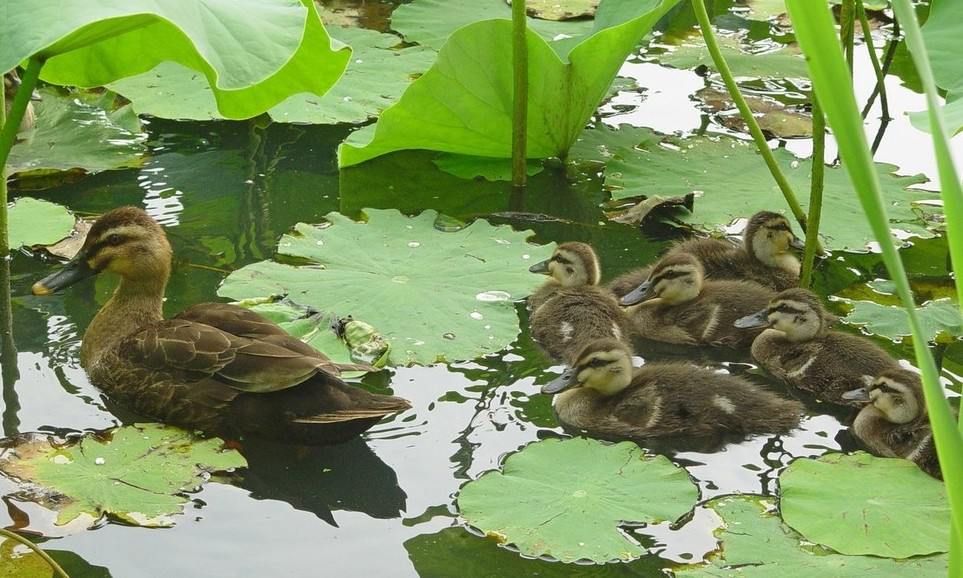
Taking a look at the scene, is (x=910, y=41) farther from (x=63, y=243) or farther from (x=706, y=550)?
(x=63, y=243)

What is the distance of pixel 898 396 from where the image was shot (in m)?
3.96

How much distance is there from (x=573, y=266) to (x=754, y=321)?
2.51 ft

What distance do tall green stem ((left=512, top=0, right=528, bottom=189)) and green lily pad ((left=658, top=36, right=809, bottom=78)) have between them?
7.18 feet

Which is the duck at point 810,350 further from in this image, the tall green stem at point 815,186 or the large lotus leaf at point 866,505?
the large lotus leaf at point 866,505

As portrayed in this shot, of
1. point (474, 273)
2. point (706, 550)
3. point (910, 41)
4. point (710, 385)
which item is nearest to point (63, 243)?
point (474, 273)

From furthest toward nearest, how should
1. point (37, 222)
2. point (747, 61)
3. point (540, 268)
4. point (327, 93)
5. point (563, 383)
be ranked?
point (747, 61) → point (327, 93) → point (37, 222) → point (540, 268) → point (563, 383)

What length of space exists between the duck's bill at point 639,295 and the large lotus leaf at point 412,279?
37cm

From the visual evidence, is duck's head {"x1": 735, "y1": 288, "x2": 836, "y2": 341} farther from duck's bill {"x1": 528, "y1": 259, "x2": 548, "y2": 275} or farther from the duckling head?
duck's bill {"x1": 528, "y1": 259, "x2": 548, "y2": 275}

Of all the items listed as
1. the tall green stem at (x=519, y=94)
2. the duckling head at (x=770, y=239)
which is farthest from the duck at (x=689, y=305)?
the tall green stem at (x=519, y=94)

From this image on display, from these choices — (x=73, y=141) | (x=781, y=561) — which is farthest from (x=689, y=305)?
(x=73, y=141)

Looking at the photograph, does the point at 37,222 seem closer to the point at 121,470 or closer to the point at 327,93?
the point at 327,93

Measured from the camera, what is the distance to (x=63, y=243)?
17.2 ft

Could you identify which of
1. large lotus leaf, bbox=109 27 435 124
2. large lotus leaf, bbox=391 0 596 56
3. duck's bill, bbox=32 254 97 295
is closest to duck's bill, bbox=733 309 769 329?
duck's bill, bbox=32 254 97 295

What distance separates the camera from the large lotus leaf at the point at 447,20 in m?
7.80
